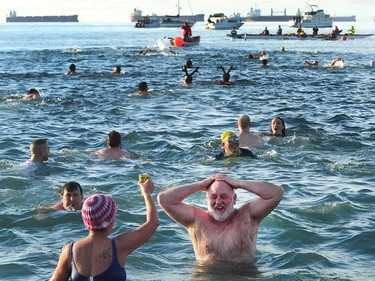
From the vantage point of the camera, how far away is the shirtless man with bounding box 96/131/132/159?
15.1m

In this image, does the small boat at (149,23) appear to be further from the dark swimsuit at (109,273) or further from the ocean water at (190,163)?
the dark swimsuit at (109,273)

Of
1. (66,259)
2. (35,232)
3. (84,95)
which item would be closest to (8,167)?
(35,232)

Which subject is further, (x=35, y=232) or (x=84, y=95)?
(x=84, y=95)

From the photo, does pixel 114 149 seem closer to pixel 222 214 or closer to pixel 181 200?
pixel 181 200

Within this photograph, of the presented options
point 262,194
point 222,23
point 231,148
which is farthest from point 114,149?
point 222,23

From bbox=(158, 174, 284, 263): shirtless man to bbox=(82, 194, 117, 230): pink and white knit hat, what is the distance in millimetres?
1790

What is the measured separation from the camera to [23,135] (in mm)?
18656

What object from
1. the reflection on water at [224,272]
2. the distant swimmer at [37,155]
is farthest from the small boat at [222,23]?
the reflection on water at [224,272]

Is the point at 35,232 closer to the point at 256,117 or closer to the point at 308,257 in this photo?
the point at 308,257

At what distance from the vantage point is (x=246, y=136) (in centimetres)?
1639

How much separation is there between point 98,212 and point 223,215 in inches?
87.5

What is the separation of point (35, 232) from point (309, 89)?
66.9ft

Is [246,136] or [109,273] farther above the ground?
[109,273]

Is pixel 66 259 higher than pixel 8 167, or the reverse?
pixel 66 259
